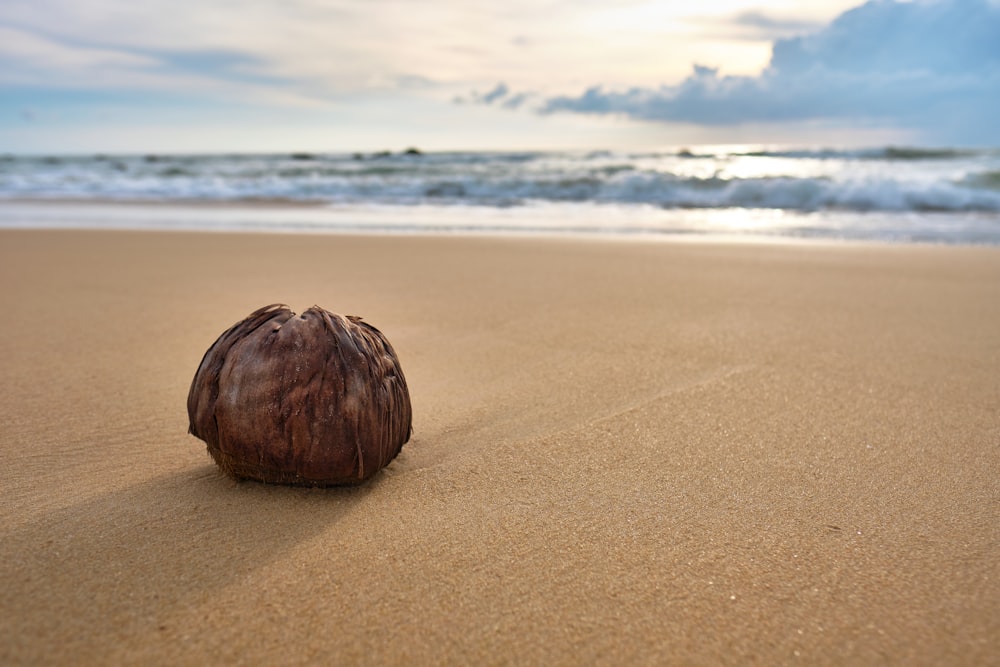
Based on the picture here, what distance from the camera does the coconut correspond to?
153 centimetres

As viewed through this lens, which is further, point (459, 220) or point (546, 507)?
point (459, 220)

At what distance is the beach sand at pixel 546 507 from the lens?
117 cm

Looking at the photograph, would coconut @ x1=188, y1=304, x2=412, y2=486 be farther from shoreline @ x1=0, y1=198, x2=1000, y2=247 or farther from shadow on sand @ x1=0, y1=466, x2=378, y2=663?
shoreline @ x1=0, y1=198, x2=1000, y2=247

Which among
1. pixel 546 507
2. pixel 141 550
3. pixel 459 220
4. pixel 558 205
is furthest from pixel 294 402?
pixel 558 205

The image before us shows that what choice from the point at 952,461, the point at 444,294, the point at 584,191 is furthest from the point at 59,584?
the point at 584,191

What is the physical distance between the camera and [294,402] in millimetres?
1527

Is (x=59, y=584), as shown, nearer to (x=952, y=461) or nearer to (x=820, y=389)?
(x=952, y=461)

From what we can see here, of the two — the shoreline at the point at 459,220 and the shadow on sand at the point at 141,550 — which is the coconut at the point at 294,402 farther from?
the shoreline at the point at 459,220

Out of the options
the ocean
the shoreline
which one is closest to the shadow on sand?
the shoreline

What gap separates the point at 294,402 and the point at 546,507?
554 mm

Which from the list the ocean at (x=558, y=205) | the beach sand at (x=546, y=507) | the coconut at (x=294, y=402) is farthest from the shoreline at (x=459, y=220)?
the coconut at (x=294, y=402)

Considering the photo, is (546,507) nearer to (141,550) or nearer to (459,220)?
(141,550)

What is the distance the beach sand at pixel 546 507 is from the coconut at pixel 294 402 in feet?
0.25

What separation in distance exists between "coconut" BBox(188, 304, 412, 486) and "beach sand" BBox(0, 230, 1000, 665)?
3.0 inches
